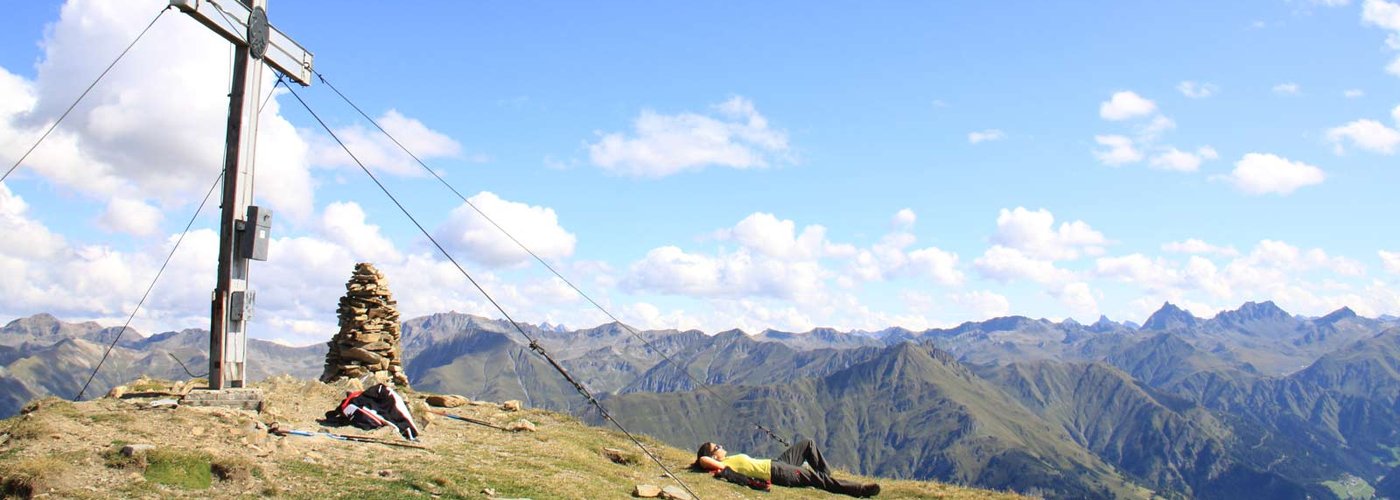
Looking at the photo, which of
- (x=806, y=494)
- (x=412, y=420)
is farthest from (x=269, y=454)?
(x=806, y=494)

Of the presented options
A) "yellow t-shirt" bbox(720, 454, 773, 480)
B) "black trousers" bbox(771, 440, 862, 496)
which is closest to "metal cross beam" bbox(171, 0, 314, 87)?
"yellow t-shirt" bbox(720, 454, 773, 480)

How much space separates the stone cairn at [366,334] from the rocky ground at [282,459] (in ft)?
28.7

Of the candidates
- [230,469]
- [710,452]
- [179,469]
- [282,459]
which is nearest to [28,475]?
[179,469]

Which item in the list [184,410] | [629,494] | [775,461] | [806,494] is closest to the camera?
[184,410]

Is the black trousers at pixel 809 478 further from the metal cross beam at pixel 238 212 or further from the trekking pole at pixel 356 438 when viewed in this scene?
the metal cross beam at pixel 238 212

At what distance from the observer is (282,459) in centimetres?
2155

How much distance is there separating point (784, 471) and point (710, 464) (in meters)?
2.94

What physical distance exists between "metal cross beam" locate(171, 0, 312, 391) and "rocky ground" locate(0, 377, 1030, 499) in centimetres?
192

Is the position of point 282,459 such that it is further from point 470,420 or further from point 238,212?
point 470,420

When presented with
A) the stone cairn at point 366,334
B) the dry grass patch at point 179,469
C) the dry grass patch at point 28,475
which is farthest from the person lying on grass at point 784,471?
the dry grass patch at point 28,475

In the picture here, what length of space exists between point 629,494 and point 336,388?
1626cm

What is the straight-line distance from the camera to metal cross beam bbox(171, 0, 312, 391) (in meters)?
24.9

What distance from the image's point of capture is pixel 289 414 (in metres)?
Result: 27.8

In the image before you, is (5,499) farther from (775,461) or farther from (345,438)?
(775,461)
